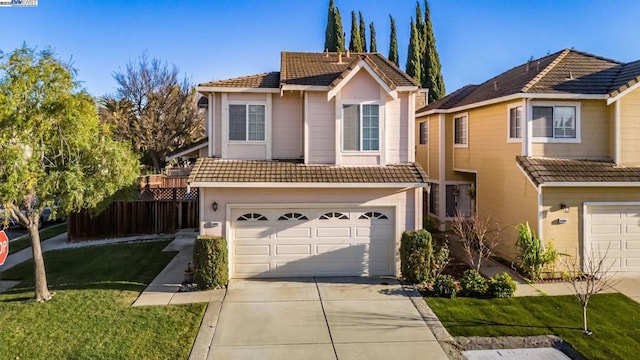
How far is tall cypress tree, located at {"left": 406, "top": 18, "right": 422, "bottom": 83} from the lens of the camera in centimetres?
3803

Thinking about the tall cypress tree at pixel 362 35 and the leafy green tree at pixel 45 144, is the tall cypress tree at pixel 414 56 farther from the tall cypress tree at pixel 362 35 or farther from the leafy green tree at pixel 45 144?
the leafy green tree at pixel 45 144

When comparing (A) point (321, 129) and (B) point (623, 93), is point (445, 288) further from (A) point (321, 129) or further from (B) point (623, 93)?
(B) point (623, 93)

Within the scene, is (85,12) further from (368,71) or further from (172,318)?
(172,318)

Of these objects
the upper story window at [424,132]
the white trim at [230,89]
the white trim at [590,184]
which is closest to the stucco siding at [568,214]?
the white trim at [590,184]

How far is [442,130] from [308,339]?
13.7 meters

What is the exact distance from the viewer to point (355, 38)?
40.3m

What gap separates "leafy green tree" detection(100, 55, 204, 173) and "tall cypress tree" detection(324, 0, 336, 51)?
49.4 feet

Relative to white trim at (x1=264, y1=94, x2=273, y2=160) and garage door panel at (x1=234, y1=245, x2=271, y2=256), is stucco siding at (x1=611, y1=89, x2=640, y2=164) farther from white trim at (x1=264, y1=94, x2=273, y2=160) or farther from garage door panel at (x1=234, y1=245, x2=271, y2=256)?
garage door panel at (x1=234, y1=245, x2=271, y2=256)

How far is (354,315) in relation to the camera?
9.66 meters

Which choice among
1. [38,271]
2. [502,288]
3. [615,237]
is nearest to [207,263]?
[38,271]

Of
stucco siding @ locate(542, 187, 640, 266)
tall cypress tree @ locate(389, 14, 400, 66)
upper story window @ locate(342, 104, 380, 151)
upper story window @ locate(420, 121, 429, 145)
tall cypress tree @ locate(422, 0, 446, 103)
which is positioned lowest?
stucco siding @ locate(542, 187, 640, 266)

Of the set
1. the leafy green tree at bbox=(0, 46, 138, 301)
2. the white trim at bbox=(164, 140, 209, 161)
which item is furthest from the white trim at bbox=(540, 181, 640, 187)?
the leafy green tree at bbox=(0, 46, 138, 301)

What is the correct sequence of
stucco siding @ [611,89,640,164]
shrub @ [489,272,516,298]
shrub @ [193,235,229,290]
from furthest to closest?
stucco siding @ [611,89,640,164], shrub @ [193,235,229,290], shrub @ [489,272,516,298]

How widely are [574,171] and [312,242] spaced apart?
815 centimetres
